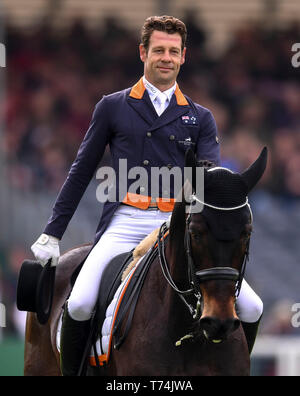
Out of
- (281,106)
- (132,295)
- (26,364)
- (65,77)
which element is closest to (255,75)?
(281,106)

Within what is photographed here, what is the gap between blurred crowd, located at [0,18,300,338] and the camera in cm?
1484

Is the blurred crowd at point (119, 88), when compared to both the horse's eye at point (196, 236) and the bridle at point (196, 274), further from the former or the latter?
the horse's eye at point (196, 236)

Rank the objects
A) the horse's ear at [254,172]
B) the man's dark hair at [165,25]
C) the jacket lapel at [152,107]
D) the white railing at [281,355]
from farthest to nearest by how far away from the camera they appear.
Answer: the white railing at [281,355]
the jacket lapel at [152,107]
the man's dark hair at [165,25]
the horse's ear at [254,172]

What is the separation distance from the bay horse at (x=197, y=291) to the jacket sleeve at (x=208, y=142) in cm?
67

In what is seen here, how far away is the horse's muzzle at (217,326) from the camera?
4.35 meters

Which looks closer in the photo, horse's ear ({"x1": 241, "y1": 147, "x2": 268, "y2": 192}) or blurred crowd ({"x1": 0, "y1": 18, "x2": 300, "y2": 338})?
horse's ear ({"x1": 241, "y1": 147, "x2": 268, "y2": 192})

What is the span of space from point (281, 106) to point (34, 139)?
4.39 m

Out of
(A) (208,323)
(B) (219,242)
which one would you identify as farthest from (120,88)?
(A) (208,323)

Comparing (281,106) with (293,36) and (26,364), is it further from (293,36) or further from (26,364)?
(26,364)

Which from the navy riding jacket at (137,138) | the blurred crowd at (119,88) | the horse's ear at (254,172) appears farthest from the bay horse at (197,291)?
the blurred crowd at (119,88)

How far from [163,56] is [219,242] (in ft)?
5.04

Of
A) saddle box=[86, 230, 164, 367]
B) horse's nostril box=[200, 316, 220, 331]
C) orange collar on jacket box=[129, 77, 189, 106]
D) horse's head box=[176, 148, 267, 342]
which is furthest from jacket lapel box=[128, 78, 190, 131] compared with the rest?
horse's nostril box=[200, 316, 220, 331]

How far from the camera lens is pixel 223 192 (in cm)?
454

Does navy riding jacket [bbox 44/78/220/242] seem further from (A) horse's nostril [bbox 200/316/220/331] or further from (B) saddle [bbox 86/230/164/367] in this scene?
(A) horse's nostril [bbox 200/316/220/331]
